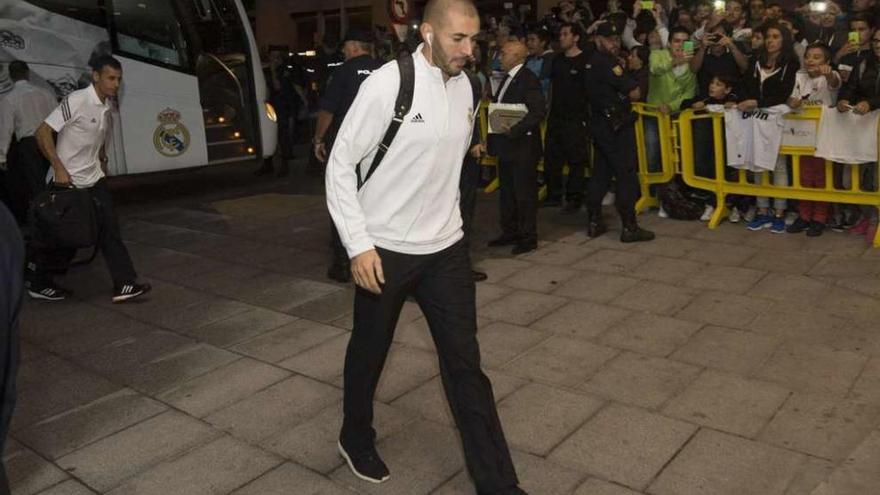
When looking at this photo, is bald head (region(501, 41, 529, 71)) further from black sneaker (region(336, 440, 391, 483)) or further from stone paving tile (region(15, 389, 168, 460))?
black sneaker (region(336, 440, 391, 483))

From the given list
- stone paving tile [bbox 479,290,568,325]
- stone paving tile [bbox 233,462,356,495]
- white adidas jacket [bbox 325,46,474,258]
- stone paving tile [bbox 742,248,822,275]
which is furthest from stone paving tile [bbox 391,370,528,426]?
stone paving tile [bbox 742,248,822,275]

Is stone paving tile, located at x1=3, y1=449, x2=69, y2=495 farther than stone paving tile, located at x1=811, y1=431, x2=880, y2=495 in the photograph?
Yes

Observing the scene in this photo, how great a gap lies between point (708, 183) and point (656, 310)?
272 cm

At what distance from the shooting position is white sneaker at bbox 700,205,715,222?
7.71 meters

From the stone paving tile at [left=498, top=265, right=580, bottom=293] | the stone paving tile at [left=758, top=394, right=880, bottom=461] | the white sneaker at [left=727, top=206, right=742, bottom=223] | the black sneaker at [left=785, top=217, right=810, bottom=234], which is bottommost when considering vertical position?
the stone paving tile at [left=758, top=394, right=880, bottom=461]

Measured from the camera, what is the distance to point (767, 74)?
7.21 metres

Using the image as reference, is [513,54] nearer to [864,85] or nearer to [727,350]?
[864,85]

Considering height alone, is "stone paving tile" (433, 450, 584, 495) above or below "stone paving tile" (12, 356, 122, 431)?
below

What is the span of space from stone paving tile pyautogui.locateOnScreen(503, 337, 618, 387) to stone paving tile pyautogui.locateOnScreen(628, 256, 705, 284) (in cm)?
147

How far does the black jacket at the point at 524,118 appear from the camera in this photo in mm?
6617

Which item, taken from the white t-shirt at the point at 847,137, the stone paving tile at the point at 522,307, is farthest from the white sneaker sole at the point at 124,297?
the white t-shirt at the point at 847,137

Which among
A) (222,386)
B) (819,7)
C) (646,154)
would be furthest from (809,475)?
(819,7)

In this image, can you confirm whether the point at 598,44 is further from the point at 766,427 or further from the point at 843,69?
the point at 766,427

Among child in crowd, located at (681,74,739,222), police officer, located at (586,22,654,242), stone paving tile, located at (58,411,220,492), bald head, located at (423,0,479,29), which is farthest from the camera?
child in crowd, located at (681,74,739,222)
